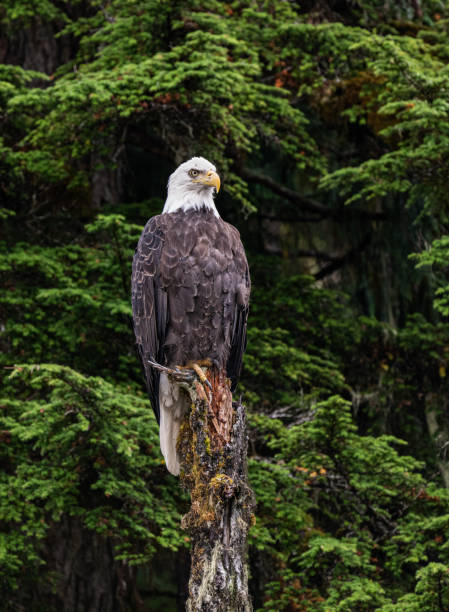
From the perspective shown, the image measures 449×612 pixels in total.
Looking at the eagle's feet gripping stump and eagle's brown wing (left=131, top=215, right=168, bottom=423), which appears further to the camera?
eagle's brown wing (left=131, top=215, right=168, bottom=423)

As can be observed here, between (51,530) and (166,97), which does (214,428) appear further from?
(51,530)

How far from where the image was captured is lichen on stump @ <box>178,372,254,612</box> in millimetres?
3178

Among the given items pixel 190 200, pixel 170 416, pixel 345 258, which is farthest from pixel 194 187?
pixel 345 258

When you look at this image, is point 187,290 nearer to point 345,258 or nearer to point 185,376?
point 185,376

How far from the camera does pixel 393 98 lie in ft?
18.7

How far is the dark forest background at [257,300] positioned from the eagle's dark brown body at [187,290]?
1.78 feet

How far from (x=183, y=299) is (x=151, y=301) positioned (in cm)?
20

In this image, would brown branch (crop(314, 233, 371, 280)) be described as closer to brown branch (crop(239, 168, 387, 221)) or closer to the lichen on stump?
brown branch (crop(239, 168, 387, 221))

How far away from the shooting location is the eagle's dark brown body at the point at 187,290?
166 inches

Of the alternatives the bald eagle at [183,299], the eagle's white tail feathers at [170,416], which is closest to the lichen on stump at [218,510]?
the bald eagle at [183,299]

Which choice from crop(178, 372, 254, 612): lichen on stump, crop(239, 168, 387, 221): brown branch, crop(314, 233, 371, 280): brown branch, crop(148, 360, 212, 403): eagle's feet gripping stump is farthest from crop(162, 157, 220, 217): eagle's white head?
crop(314, 233, 371, 280): brown branch

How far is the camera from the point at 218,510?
10.7ft

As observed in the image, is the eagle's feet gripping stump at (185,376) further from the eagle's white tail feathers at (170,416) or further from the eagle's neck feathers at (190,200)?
the eagle's neck feathers at (190,200)

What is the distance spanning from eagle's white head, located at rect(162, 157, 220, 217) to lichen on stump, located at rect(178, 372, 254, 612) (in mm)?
1417
